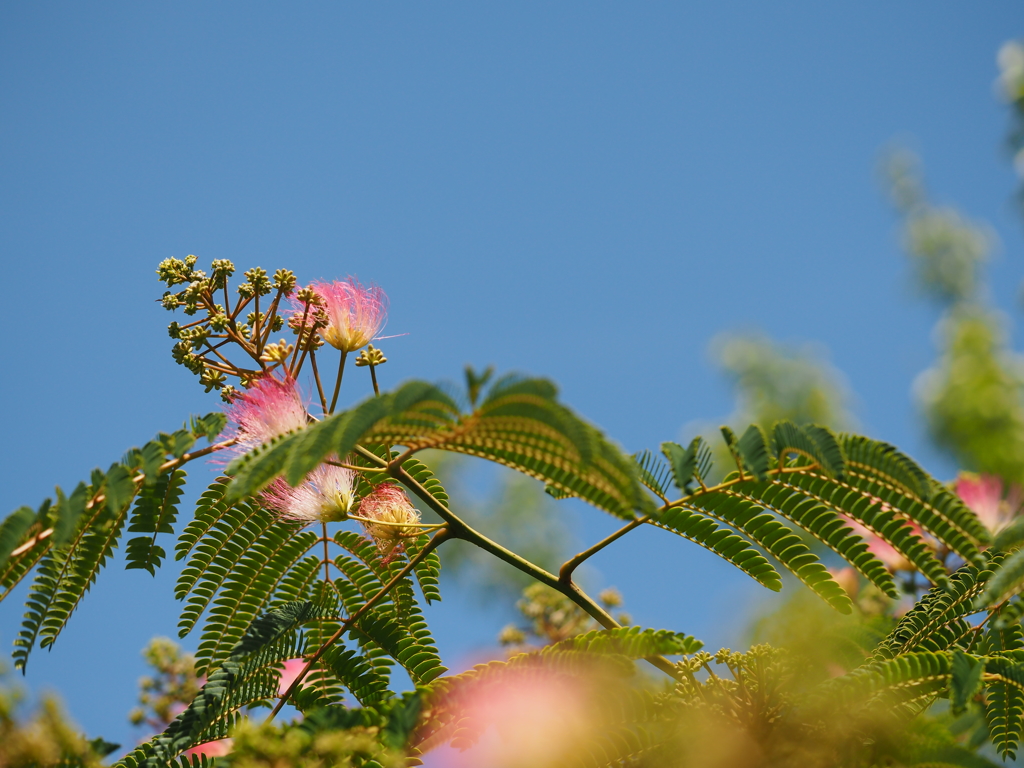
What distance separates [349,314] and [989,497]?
3.42 m

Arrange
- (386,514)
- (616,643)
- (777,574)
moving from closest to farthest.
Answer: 1. (616,643)
2. (777,574)
3. (386,514)

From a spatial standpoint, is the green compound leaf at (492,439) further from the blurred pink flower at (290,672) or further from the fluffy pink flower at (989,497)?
the fluffy pink flower at (989,497)

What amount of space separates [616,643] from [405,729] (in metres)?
0.52

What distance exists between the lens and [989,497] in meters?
4.15

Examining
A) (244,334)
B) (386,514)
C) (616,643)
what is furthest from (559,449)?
(244,334)

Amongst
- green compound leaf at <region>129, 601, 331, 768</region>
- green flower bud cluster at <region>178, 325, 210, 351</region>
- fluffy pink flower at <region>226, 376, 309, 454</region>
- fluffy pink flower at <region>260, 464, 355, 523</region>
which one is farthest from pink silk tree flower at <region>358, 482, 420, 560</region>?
green flower bud cluster at <region>178, 325, 210, 351</region>

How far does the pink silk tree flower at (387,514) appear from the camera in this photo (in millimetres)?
2334

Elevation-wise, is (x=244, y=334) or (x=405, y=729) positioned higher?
(x=244, y=334)

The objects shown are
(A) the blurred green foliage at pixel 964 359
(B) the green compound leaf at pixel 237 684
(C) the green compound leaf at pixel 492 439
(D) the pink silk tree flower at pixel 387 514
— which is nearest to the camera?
(C) the green compound leaf at pixel 492 439

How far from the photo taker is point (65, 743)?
1.47 meters

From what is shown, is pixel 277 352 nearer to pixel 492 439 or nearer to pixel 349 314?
pixel 349 314

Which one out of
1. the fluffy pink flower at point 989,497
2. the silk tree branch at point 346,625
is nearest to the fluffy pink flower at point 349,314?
the silk tree branch at point 346,625

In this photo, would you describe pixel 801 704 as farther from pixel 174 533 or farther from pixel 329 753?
pixel 174 533

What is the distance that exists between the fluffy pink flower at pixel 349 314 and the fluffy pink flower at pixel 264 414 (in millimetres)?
307
